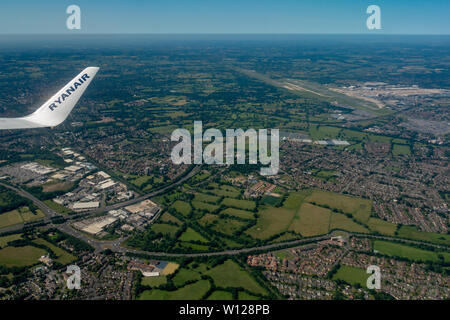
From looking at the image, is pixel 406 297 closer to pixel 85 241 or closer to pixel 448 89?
pixel 85 241

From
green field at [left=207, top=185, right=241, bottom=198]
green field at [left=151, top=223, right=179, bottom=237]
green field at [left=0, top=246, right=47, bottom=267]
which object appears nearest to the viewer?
Result: green field at [left=0, top=246, right=47, bottom=267]

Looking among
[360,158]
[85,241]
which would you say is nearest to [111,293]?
[85,241]

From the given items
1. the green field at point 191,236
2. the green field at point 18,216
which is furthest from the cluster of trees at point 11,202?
the green field at point 191,236

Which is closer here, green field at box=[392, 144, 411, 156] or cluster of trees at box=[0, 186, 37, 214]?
cluster of trees at box=[0, 186, 37, 214]

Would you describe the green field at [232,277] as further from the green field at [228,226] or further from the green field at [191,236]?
the green field at [228,226]

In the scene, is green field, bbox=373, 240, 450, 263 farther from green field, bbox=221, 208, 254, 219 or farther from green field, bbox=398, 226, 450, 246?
green field, bbox=221, 208, 254, 219

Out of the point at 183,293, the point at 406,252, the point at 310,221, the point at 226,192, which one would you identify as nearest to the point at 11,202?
the point at 183,293

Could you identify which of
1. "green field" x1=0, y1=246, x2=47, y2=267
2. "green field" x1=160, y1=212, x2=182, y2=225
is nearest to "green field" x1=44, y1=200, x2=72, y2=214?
"green field" x1=0, y1=246, x2=47, y2=267
